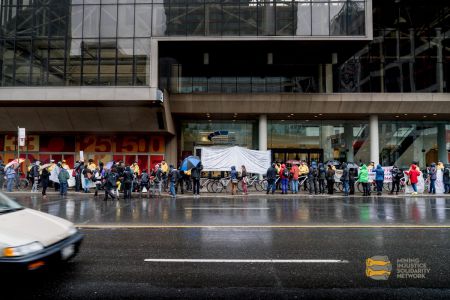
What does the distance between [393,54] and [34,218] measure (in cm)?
3155

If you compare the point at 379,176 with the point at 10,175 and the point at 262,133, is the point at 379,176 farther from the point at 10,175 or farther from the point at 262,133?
the point at 10,175

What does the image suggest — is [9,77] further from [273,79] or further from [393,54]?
[393,54]

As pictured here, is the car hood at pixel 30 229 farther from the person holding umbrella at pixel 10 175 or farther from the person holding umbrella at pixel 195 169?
the person holding umbrella at pixel 10 175

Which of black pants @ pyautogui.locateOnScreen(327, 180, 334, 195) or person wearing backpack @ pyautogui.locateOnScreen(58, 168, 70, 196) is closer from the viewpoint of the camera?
person wearing backpack @ pyautogui.locateOnScreen(58, 168, 70, 196)

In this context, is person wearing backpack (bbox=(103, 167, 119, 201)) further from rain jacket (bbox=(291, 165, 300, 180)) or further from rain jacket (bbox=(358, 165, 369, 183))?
rain jacket (bbox=(358, 165, 369, 183))

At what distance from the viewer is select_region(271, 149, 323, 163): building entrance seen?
3203 cm

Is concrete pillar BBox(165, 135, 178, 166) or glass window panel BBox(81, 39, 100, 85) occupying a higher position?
glass window panel BBox(81, 39, 100, 85)

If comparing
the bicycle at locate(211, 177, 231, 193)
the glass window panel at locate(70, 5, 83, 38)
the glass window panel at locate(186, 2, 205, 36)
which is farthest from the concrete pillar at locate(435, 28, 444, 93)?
the glass window panel at locate(70, 5, 83, 38)

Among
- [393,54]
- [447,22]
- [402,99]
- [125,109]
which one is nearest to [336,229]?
[125,109]

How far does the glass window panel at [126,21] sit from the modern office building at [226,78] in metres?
0.08

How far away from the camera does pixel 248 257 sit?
6453 mm

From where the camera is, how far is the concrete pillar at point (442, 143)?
107 ft

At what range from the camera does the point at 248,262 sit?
6137 mm

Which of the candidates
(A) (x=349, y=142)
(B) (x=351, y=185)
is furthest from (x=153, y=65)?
(A) (x=349, y=142)
